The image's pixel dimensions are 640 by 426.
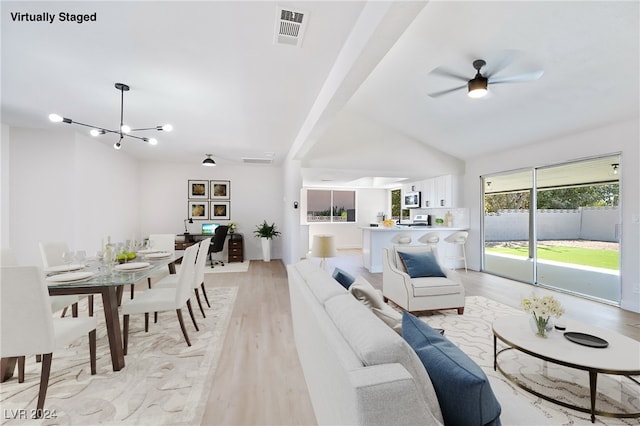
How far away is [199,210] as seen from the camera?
7414mm

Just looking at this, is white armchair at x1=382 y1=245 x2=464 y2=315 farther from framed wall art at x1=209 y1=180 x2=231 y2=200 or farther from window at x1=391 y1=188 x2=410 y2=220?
window at x1=391 y1=188 x2=410 y2=220

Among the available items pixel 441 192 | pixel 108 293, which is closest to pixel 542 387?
pixel 108 293

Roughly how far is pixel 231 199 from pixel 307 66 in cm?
555

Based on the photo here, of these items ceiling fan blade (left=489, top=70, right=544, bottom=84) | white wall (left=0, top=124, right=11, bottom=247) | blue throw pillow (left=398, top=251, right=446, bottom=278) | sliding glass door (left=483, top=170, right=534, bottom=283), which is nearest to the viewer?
ceiling fan blade (left=489, top=70, right=544, bottom=84)

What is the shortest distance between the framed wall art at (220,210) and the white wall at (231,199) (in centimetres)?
11

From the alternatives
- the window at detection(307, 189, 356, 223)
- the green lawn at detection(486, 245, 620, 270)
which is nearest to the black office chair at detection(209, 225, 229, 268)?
the window at detection(307, 189, 356, 223)

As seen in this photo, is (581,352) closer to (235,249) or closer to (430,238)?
(430,238)

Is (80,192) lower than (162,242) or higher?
higher

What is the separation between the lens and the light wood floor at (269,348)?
5.92 feet

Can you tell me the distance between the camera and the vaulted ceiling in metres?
2.02

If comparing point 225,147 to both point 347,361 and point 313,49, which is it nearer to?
point 313,49

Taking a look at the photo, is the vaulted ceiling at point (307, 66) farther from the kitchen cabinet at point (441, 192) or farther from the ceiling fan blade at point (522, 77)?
the kitchen cabinet at point (441, 192)

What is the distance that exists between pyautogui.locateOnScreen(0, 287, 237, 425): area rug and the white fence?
6.10 metres

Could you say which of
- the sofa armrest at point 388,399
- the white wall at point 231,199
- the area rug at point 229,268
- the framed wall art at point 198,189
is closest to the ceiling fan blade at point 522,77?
the sofa armrest at point 388,399
